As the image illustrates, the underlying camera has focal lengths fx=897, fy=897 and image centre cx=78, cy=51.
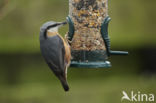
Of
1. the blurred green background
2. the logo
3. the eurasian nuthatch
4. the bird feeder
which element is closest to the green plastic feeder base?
the bird feeder

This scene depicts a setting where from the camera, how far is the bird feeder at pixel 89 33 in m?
9.38

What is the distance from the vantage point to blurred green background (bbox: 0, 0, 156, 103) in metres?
12.4

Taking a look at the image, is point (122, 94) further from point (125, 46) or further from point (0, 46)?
point (0, 46)

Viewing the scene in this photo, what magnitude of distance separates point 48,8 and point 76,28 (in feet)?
9.38

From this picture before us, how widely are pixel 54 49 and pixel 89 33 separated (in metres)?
0.58

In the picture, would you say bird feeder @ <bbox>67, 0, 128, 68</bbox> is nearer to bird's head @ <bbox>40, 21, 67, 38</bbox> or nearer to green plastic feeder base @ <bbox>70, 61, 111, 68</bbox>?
green plastic feeder base @ <bbox>70, 61, 111, 68</bbox>

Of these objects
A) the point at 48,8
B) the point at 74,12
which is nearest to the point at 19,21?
the point at 48,8

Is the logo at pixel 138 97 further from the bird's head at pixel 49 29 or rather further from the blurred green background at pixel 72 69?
the bird's head at pixel 49 29

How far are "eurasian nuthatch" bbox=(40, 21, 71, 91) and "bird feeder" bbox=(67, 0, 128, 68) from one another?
299 millimetres

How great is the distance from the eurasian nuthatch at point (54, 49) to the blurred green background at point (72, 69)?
273 centimetres

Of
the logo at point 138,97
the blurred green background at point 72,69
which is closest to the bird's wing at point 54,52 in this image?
the blurred green background at point 72,69

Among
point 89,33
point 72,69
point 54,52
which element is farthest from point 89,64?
point 72,69

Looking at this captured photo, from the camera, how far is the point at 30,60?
13.2 meters

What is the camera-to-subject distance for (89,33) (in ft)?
30.9
